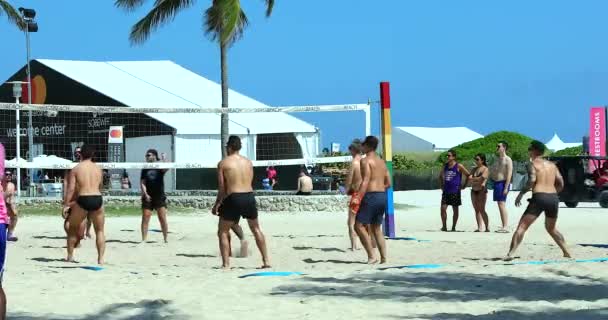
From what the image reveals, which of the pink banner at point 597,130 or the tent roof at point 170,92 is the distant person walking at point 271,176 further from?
the pink banner at point 597,130

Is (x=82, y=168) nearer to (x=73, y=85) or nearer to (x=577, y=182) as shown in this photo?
(x=577, y=182)

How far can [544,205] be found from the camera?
975 cm

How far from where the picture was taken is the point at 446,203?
1451 centimetres

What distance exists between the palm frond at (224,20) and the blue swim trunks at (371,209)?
14337 millimetres

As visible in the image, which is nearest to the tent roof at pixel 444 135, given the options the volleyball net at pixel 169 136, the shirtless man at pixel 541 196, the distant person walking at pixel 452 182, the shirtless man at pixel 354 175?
the volleyball net at pixel 169 136

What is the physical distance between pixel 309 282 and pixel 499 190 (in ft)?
23.4

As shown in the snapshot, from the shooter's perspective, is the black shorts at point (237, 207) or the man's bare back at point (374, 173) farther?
the man's bare back at point (374, 173)

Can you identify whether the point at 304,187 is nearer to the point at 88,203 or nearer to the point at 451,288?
the point at 88,203

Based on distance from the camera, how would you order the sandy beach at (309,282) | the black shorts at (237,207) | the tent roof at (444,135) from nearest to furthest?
1. the sandy beach at (309,282)
2. the black shorts at (237,207)
3. the tent roof at (444,135)

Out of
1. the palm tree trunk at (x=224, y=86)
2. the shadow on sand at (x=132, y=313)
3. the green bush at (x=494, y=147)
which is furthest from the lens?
the green bush at (x=494, y=147)

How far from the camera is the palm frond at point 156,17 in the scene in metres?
25.0

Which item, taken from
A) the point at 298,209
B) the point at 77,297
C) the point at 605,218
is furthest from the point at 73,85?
the point at 77,297

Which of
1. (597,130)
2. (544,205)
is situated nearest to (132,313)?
(544,205)

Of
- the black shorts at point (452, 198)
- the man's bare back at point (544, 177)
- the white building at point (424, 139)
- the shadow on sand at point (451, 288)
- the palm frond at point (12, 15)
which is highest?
the palm frond at point (12, 15)
